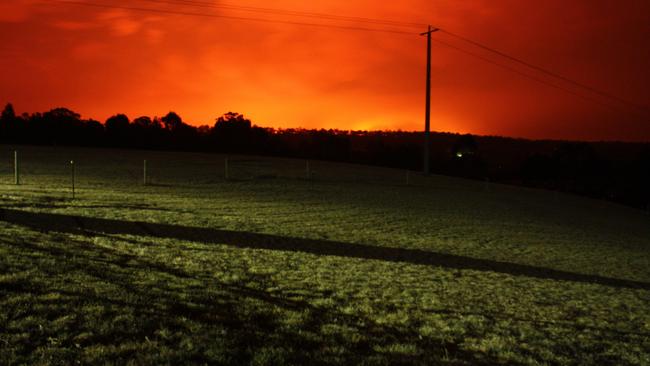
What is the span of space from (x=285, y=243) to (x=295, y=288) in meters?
6.64

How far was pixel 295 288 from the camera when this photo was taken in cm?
1136

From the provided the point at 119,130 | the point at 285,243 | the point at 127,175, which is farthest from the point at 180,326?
the point at 119,130

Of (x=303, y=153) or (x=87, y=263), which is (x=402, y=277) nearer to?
(x=87, y=263)

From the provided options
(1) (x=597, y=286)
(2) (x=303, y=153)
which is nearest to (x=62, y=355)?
(1) (x=597, y=286)

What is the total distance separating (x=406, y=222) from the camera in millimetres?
27141

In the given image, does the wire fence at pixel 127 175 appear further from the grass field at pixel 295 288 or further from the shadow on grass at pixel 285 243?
the shadow on grass at pixel 285 243

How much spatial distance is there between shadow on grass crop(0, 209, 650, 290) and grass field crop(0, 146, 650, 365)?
9 cm

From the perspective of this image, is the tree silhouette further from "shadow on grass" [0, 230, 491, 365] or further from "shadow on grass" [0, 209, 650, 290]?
"shadow on grass" [0, 230, 491, 365]

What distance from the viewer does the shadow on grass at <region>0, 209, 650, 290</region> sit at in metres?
16.8

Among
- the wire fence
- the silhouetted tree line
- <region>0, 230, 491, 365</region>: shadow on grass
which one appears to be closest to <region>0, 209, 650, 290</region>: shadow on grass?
<region>0, 230, 491, 365</region>: shadow on grass

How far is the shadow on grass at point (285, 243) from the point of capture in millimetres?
16781

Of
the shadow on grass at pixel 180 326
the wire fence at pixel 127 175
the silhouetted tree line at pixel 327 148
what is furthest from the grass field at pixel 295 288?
the silhouetted tree line at pixel 327 148

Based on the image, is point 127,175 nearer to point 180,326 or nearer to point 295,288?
point 295,288

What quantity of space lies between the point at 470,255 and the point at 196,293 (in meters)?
12.3
